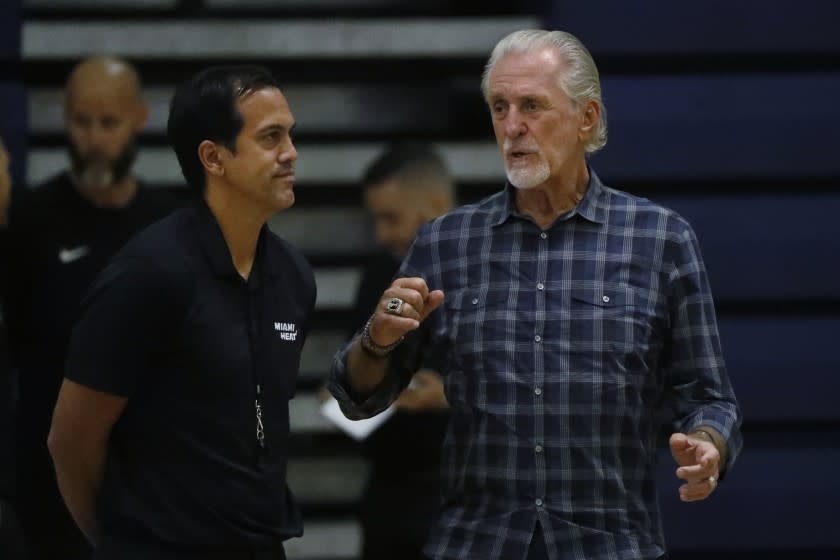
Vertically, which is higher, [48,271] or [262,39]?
[262,39]

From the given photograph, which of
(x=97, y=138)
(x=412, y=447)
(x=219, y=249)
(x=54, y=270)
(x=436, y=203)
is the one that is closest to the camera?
(x=219, y=249)

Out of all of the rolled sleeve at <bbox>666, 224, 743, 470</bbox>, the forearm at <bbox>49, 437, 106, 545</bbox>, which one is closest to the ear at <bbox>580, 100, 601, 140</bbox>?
the rolled sleeve at <bbox>666, 224, 743, 470</bbox>

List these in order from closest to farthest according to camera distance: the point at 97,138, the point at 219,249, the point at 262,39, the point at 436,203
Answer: the point at 219,249 < the point at 436,203 < the point at 97,138 < the point at 262,39

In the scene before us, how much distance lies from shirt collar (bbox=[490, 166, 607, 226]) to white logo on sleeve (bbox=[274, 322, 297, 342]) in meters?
0.50

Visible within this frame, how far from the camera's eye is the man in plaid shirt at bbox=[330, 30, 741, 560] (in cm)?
357

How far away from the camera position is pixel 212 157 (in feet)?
12.0

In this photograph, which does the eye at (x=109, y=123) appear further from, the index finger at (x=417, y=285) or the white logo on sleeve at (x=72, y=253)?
the index finger at (x=417, y=285)

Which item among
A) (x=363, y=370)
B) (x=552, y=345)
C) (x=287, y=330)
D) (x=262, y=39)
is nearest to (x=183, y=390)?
(x=287, y=330)

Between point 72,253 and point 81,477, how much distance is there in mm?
1993

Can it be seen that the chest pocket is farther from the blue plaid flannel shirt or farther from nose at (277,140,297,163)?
nose at (277,140,297,163)

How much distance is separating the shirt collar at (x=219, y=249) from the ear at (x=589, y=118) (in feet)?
2.44

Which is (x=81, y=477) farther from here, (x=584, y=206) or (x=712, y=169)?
(x=712, y=169)

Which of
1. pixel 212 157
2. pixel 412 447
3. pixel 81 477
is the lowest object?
pixel 412 447

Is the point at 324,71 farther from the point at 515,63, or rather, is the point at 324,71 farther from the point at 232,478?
the point at 232,478
